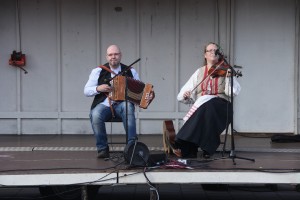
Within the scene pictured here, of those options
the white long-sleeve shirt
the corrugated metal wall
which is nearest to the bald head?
the white long-sleeve shirt

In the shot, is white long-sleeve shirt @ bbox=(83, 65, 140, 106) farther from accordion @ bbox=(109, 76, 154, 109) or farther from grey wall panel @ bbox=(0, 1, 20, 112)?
grey wall panel @ bbox=(0, 1, 20, 112)

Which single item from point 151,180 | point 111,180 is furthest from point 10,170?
point 151,180

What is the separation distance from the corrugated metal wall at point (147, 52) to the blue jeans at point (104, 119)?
2231mm

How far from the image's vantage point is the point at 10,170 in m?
4.89

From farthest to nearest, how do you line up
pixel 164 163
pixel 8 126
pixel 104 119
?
pixel 8 126 → pixel 104 119 → pixel 164 163

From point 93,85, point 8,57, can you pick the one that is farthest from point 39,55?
point 93,85

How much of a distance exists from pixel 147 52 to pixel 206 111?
2687mm

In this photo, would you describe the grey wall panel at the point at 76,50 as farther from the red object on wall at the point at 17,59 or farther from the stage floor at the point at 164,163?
the stage floor at the point at 164,163

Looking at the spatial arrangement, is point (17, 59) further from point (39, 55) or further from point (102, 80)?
point (102, 80)

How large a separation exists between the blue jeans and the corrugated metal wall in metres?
2.23

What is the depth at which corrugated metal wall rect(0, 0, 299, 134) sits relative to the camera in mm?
7867

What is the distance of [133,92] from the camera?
5.65m

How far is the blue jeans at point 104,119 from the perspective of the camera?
5637mm

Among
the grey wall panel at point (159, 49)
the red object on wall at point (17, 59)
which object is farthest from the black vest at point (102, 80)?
the red object on wall at point (17, 59)
